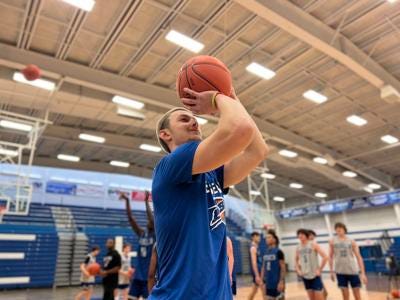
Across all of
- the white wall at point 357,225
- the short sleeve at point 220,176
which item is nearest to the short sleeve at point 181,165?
the short sleeve at point 220,176

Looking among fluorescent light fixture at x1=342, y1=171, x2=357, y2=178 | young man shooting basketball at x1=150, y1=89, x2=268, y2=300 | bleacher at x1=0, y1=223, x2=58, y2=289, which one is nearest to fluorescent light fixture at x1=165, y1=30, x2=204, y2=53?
young man shooting basketball at x1=150, y1=89, x2=268, y2=300

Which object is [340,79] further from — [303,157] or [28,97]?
[28,97]

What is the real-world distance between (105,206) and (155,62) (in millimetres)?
11458

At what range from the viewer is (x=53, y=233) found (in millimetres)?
14367

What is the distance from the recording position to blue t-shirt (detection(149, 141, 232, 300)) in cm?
120

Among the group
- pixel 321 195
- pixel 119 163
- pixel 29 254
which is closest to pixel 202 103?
pixel 29 254

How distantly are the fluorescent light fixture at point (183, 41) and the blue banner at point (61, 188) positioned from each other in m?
12.3

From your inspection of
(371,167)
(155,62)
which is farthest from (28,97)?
(371,167)

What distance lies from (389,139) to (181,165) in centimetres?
1543

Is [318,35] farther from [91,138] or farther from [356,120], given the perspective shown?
[91,138]

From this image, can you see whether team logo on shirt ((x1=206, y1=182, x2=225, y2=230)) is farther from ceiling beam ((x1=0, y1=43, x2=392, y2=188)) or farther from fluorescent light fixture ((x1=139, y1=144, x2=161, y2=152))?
fluorescent light fixture ((x1=139, y1=144, x2=161, y2=152))

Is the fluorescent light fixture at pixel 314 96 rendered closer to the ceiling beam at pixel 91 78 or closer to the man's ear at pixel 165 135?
the ceiling beam at pixel 91 78

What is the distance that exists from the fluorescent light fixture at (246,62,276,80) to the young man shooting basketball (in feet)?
25.2

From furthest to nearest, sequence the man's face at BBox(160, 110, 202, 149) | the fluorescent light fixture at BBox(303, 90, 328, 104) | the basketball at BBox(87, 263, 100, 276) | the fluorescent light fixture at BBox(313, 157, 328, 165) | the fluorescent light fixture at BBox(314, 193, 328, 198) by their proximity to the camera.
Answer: the fluorescent light fixture at BBox(314, 193, 328, 198) < the fluorescent light fixture at BBox(313, 157, 328, 165) < the fluorescent light fixture at BBox(303, 90, 328, 104) < the basketball at BBox(87, 263, 100, 276) < the man's face at BBox(160, 110, 202, 149)
